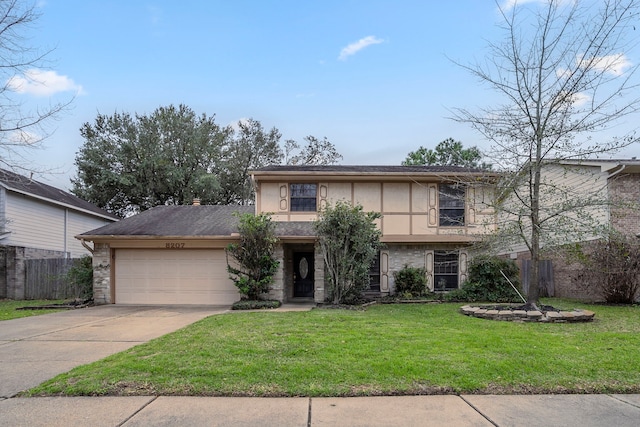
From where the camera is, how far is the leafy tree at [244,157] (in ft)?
102

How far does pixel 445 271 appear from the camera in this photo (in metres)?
15.3

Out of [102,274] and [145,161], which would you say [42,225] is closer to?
[102,274]

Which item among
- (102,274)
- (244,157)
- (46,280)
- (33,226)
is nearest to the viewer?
(102,274)

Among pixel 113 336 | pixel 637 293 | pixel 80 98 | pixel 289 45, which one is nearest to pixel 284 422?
pixel 113 336

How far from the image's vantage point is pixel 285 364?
5520 mm

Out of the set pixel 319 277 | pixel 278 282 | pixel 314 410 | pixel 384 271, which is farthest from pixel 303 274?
pixel 314 410

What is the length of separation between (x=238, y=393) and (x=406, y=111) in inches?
436

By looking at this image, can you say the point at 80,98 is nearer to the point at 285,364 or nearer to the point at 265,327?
the point at 265,327

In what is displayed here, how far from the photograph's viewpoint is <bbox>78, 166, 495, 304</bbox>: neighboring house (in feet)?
48.0

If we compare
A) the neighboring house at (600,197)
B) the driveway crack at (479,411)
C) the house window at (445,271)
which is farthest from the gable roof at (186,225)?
the driveway crack at (479,411)

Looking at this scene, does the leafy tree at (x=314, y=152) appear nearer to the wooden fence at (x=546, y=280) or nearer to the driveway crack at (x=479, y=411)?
the wooden fence at (x=546, y=280)

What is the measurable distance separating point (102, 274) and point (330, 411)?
12814mm

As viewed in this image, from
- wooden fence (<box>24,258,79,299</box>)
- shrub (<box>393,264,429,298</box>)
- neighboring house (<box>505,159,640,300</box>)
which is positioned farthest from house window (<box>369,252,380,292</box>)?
wooden fence (<box>24,258,79,299</box>)

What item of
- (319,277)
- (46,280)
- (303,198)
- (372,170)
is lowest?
(46,280)
